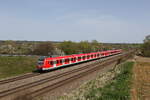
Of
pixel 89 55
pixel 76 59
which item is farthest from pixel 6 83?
pixel 89 55

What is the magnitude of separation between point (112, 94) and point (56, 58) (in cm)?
2137

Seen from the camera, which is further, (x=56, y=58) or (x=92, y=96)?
(x=56, y=58)

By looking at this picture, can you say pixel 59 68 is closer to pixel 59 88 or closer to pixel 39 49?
pixel 59 88

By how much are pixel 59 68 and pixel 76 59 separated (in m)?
7.41

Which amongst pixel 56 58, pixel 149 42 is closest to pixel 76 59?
pixel 56 58

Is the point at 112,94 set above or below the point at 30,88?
above

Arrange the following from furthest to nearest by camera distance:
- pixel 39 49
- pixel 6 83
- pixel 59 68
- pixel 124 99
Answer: pixel 39 49 < pixel 59 68 < pixel 6 83 < pixel 124 99

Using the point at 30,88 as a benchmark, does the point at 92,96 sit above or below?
above

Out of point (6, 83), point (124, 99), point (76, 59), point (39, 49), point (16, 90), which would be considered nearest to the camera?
point (124, 99)

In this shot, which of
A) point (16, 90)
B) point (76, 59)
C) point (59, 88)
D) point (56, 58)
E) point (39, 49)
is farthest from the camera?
point (39, 49)

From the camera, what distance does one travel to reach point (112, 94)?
11.7 meters

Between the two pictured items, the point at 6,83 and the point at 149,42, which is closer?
the point at 6,83

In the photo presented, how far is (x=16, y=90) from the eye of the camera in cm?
1825

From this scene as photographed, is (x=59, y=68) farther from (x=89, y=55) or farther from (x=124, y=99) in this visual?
(x=124, y=99)
